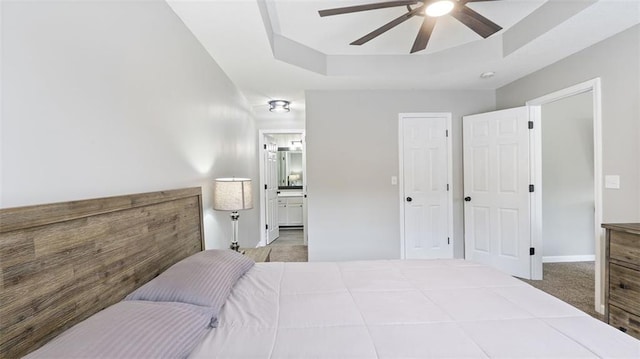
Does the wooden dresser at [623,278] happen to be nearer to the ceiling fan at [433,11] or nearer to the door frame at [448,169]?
the ceiling fan at [433,11]

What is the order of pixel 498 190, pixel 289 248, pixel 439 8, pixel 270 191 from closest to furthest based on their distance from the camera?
pixel 439 8 < pixel 498 190 < pixel 289 248 < pixel 270 191

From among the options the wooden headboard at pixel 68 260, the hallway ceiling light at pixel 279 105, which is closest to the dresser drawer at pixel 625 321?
the wooden headboard at pixel 68 260

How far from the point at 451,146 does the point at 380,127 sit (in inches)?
38.1

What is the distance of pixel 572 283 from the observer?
3051mm

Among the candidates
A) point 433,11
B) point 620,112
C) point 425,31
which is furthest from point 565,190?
point 433,11

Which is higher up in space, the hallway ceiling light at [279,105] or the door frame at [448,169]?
the hallway ceiling light at [279,105]

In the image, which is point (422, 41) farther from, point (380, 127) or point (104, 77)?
point (104, 77)

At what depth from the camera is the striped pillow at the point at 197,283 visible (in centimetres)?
116

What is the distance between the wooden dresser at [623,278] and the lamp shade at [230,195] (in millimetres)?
2684

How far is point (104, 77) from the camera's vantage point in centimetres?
122

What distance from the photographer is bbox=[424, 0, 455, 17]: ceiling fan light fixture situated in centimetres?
169

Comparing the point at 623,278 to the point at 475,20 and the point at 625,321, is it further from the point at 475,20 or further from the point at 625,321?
the point at 475,20

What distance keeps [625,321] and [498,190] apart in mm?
1714

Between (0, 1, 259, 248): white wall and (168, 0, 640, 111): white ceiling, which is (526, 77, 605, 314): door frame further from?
(0, 1, 259, 248): white wall
